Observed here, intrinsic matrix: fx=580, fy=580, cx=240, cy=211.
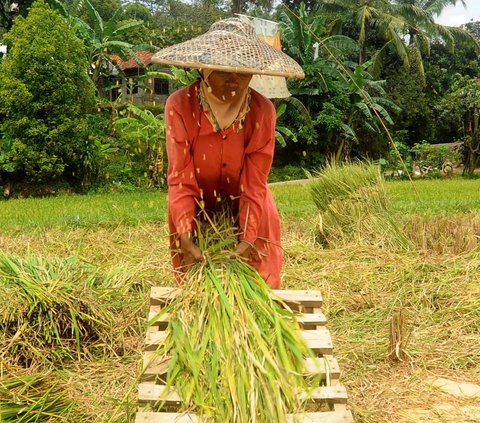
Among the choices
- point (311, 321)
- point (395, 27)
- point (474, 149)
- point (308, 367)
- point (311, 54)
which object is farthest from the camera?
point (395, 27)

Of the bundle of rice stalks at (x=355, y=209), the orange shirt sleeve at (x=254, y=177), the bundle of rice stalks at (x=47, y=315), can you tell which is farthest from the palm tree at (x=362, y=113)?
the orange shirt sleeve at (x=254, y=177)

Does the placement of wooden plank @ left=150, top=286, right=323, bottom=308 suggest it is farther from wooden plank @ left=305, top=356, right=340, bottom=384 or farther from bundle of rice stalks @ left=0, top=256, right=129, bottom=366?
bundle of rice stalks @ left=0, top=256, right=129, bottom=366

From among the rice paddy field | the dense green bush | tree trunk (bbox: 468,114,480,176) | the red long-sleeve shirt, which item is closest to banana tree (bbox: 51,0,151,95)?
the dense green bush

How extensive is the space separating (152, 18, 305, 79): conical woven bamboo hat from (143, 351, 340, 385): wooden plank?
98 centimetres

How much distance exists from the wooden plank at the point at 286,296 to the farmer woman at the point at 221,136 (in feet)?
0.55

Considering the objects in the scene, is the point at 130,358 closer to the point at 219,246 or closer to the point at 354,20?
the point at 219,246

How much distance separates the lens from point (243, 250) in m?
2.26

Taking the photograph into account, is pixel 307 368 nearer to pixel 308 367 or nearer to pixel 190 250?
pixel 308 367

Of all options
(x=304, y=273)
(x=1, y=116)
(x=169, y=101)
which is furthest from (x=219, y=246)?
(x=1, y=116)

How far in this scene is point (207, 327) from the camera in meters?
1.91

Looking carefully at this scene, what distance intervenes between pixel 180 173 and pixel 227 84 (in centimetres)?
40

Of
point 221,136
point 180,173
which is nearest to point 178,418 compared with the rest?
point 180,173

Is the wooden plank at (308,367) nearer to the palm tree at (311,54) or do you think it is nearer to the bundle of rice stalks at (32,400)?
the bundle of rice stalks at (32,400)

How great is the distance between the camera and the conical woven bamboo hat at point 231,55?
196 cm
